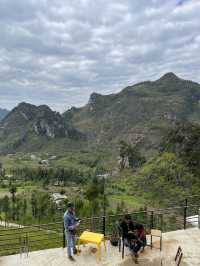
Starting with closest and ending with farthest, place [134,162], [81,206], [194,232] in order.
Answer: [194,232]
[81,206]
[134,162]

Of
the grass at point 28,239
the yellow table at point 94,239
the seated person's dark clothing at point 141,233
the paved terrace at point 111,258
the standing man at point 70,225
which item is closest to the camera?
the paved terrace at point 111,258

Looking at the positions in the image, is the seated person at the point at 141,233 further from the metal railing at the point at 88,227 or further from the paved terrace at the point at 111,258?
the metal railing at the point at 88,227

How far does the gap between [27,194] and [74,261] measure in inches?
3464

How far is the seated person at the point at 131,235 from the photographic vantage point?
392 inches

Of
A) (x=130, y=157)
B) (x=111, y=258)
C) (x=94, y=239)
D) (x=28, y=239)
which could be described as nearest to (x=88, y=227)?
(x=28, y=239)

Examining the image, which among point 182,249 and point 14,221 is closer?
point 182,249

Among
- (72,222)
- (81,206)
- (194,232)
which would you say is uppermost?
(72,222)

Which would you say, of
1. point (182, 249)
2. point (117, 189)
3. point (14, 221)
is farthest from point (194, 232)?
point (117, 189)

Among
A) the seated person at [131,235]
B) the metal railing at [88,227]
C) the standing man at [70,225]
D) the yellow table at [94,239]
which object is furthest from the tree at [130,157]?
the standing man at [70,225]

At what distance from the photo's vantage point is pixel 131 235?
10.1 meters

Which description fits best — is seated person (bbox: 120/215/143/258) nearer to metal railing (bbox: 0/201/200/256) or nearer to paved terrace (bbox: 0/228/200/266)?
paved terrace (bbox: 0/228/200/266)

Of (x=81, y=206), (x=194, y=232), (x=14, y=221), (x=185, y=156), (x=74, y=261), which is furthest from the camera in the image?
(x=185, y=156)

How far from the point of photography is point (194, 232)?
12.3m

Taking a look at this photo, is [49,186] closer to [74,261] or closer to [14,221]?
[14,221]
